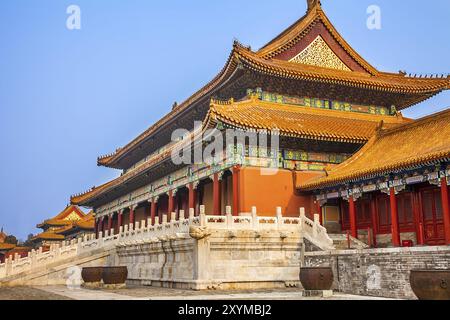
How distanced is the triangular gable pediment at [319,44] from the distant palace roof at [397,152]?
6.28 m

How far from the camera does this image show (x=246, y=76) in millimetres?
23156

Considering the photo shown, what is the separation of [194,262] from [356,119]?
467 inches

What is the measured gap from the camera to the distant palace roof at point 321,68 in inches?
921

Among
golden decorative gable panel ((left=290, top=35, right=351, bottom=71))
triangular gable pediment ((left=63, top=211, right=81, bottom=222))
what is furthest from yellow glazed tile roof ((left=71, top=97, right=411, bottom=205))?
triangular gable pediment ((left=63, top=211, right=81, bottom=222))

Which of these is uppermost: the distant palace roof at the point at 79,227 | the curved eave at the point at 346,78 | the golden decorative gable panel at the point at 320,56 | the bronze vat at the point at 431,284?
the golden decorative gable panel at the point at 320,56

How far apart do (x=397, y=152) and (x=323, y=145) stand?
4.03 meters

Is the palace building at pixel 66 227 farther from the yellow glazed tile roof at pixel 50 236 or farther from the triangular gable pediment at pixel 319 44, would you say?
the triangular gable pediment at pixel 319 44

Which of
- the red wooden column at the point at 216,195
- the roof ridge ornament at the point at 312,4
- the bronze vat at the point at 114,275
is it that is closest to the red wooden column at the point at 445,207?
the red wooden column at the point at 216,195

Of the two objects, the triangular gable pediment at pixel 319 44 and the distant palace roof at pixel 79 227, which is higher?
the triangular gable pediment at pixel 319 44

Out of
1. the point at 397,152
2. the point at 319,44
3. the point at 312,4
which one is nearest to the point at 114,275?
the point at 397,152

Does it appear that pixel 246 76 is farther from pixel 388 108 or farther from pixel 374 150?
pixel 388 108

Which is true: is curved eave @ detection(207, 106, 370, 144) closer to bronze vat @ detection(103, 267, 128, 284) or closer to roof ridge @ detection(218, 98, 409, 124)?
roof ridge @ detection(218, 98, 409, 124)

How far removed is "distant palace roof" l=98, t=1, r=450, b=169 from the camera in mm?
Result: 23391
